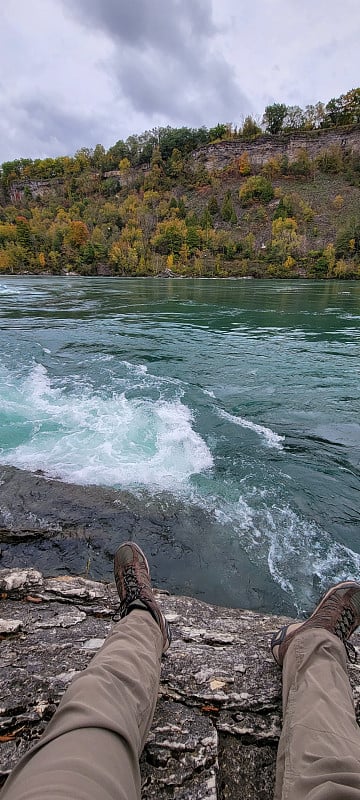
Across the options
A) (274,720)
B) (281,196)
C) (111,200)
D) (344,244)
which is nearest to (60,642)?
(274,720)

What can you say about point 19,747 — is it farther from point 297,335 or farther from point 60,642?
point 297,335

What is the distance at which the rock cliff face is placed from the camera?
112812 millimetres

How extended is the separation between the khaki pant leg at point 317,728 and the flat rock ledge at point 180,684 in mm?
238

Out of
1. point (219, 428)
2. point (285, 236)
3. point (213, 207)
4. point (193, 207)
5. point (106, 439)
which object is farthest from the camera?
point (193, 207)

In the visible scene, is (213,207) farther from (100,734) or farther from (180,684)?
(100,734)

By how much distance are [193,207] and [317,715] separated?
117769 millimetres

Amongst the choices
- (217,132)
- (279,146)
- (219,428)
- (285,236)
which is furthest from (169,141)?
(219,428)

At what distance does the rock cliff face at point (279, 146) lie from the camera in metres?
113

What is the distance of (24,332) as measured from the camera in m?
16.2

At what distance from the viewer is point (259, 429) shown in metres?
7.16

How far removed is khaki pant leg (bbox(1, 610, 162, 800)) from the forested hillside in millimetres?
68247

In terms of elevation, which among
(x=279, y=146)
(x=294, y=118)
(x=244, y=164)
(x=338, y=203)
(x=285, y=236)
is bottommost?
(x=285, y=236)

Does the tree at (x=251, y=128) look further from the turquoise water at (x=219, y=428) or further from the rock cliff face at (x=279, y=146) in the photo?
the turquoise water at (x=219, y=428)

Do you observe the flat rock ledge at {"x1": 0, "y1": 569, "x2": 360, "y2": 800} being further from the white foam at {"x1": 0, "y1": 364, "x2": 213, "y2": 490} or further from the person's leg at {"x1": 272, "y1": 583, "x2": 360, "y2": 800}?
the white foam at {"x1": 0, "y1": 364, "x2": 213, "y2": 490}
